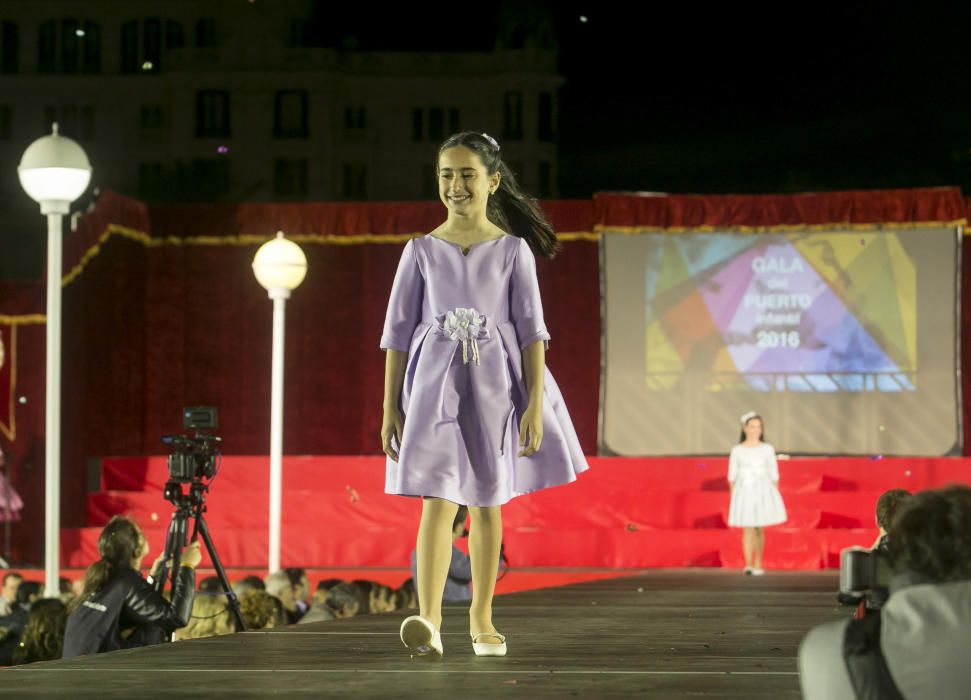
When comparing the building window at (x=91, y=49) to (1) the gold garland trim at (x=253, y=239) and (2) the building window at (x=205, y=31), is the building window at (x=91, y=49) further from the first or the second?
(1) the gold garland trim at (x=253, y=239)

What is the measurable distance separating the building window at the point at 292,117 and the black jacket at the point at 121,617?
86.4 ft

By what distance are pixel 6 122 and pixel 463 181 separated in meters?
30.2

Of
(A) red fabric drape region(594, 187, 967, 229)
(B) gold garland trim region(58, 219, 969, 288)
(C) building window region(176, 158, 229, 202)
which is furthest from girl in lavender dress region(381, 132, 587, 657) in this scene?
(C) building window region(176, 158, 229, 202)

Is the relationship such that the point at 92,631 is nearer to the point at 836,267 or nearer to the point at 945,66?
the point at 836,267

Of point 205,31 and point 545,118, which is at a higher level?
point 205,31

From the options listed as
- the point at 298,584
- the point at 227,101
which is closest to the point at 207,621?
the point at 298,584

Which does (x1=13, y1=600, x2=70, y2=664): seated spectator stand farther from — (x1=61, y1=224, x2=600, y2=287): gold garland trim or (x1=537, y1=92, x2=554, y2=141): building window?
(x1=537, y1=92, x2=554, y2=141): building window

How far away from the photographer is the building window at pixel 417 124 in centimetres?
2965

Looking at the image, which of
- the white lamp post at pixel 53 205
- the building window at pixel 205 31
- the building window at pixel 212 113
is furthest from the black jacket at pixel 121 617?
the building window at pixel 205 31

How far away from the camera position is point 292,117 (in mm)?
30281

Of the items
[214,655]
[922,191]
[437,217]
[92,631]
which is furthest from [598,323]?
[214,655]

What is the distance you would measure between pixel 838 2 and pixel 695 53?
1.46 m

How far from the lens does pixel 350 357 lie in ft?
44.9

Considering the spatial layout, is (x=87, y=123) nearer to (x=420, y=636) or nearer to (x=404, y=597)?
(x=404, y=597)
